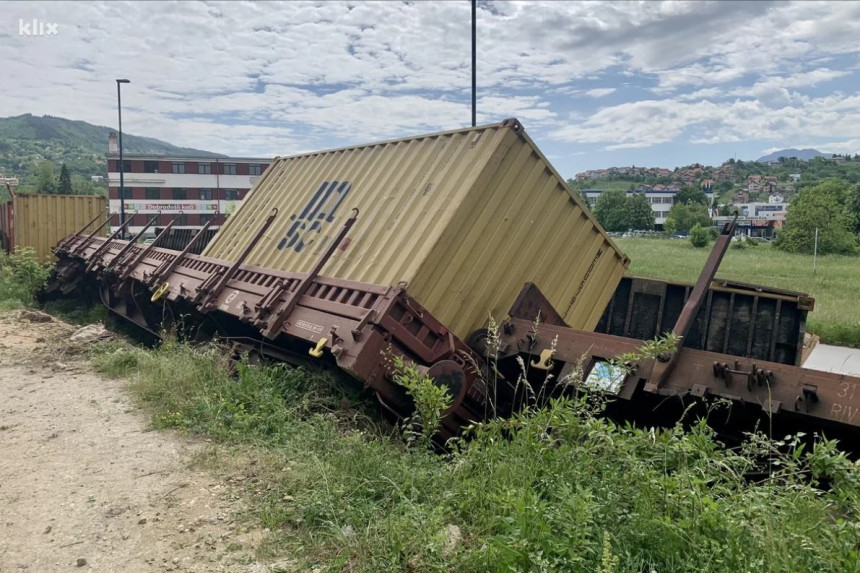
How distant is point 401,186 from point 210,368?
306 centimetres

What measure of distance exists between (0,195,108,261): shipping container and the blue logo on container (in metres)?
12.5

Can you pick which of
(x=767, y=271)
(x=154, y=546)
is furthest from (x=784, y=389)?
(x=767, y=271)

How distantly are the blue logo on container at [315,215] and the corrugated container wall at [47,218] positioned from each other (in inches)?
492

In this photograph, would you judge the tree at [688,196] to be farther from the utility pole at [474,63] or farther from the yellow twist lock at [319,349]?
the yellow twist lock at [319,349]

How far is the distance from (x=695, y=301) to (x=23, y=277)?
16.8 metres

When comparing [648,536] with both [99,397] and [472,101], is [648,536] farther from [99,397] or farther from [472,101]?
[472,101]

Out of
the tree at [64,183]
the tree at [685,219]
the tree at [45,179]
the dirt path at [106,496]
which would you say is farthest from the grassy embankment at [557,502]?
the tree at [685,219]

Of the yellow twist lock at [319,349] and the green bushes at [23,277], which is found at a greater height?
the yellow twist lock at [319,349]

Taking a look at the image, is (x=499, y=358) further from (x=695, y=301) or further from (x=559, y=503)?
(x=559, y=503)

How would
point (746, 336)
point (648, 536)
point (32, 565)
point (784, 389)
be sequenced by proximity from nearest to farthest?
point (648, 536) → point (32, 565) → point (784, 389) → point (746, 336)

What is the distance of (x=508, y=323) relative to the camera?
6.38m

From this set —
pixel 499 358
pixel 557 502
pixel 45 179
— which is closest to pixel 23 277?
pixel 499 358

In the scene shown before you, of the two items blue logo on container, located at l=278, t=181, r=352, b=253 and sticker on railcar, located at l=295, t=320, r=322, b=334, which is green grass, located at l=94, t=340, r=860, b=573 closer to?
sticker on railcar, located at l=295, t=320, r=322, b=334

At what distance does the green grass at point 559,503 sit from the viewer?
116 inches
